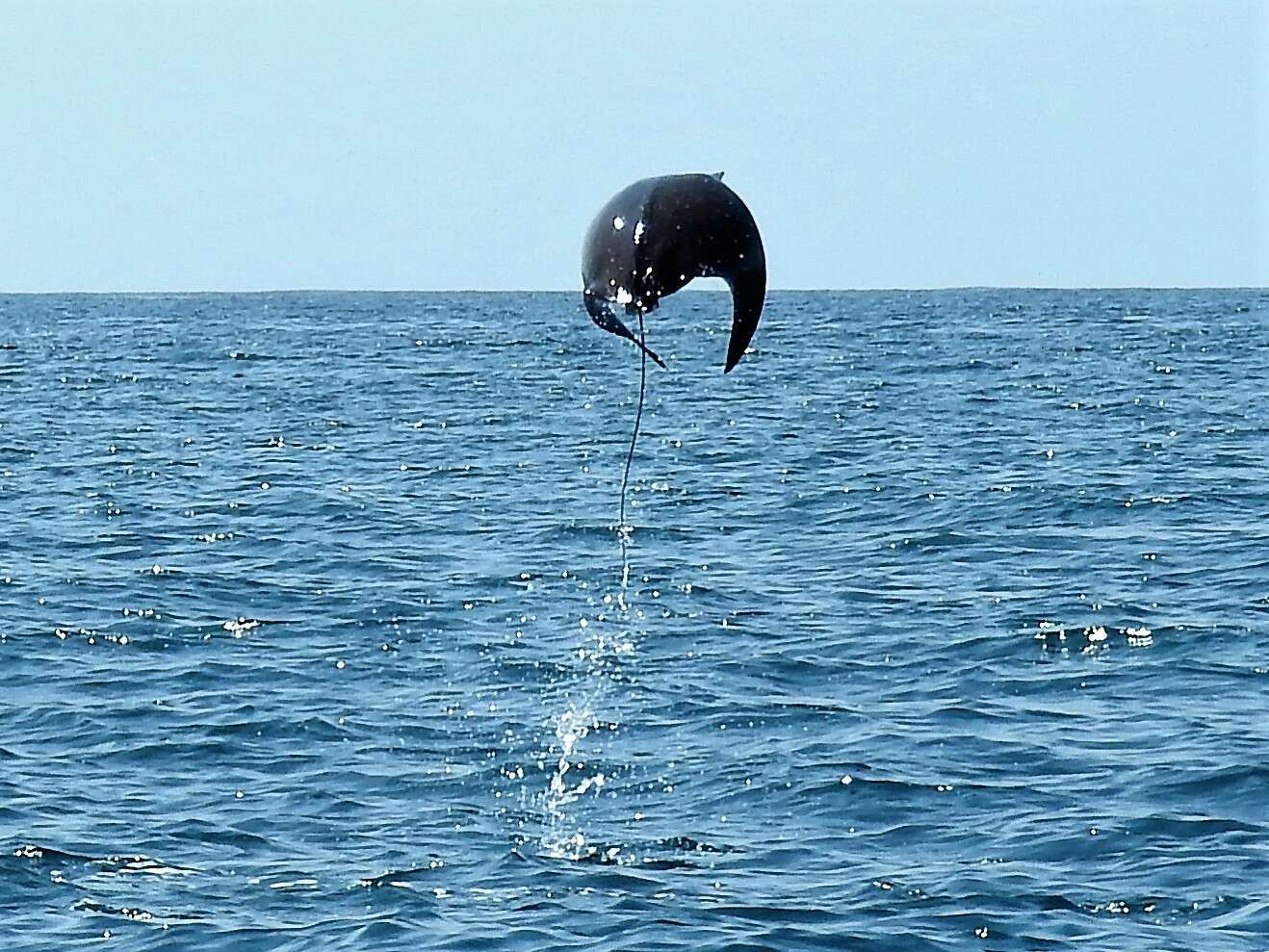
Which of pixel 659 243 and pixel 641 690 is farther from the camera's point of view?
pixel 641 690

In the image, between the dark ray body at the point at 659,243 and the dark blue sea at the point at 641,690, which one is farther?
the dark blue sea at the point at 641,690

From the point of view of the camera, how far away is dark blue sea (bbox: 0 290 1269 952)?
43.6ft

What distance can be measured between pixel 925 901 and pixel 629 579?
454 inches

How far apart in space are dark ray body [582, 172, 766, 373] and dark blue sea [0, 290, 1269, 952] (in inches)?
152

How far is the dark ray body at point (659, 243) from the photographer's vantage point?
423 inches

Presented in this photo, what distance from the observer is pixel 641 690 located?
1895cm

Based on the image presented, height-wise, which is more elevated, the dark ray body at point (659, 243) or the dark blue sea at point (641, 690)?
the dark ray body at point (659, 243)

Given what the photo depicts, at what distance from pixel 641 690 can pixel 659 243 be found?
8698 mm

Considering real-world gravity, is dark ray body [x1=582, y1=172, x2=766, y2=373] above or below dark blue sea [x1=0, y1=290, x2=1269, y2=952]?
above

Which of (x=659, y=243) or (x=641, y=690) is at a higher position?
(x=659, y=243)

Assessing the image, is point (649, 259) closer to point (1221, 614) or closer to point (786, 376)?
A: point (1221, 614)

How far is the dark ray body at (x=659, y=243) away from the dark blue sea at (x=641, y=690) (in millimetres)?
3867

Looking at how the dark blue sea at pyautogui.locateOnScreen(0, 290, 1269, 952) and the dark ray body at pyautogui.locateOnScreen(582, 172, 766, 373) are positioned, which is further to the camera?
the dark blue sea at pyautogui.locateOnScreen(0, 290, 1269, 952)

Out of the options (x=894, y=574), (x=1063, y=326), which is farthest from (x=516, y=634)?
(x=1063, y=326)
